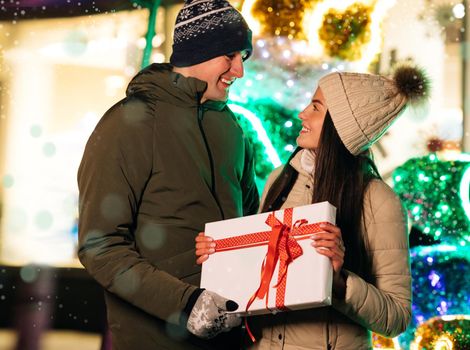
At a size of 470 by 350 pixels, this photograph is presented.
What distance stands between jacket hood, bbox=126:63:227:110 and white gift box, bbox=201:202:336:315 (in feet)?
1.54

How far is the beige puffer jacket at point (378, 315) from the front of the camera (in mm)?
2295

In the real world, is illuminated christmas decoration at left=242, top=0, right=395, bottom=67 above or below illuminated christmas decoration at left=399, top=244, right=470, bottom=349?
above

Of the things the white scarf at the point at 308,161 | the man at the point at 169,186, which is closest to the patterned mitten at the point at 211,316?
the man at the point at 169,186

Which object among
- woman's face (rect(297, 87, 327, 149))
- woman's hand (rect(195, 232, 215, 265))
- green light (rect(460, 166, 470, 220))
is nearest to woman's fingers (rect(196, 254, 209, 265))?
woman's hand (rect(195, 232, 215, 265))

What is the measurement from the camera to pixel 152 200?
2.49m

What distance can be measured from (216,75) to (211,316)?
2.69 feet

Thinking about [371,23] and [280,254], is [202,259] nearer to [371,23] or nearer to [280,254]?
[280,254]

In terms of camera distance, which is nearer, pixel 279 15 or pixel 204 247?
pixel 204 247

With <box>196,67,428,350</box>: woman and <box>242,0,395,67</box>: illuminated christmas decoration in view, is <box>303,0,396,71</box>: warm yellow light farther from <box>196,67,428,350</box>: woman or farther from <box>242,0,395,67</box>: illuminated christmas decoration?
<box>196,67,428,350</box>: woman

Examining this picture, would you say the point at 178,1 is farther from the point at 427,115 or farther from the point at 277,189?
the point at 277,189

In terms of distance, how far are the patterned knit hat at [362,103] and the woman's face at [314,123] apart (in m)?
0.04

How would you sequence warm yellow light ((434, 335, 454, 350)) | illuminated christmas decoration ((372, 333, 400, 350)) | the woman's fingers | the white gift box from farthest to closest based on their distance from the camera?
illuminated christmas decoration ((372, 333, 400, 350)), warm yellow light ((434, 335, 454, 350)), the woman's fingers, the white gift box

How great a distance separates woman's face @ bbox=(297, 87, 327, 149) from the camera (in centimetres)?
245

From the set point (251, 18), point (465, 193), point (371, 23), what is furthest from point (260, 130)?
point (465, 193)
